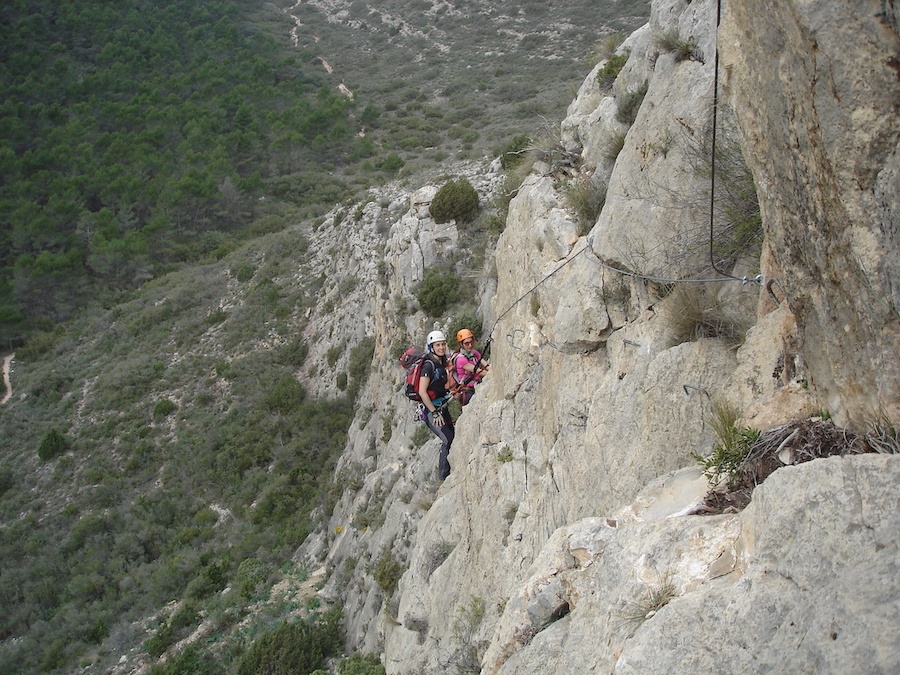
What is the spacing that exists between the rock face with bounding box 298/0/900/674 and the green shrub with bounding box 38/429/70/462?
76.3ft

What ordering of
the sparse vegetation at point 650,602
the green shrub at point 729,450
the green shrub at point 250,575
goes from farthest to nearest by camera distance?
the green shrub at point 250,575 < the green shrub at point 729,450 < the sparse vegetation at point 650,602

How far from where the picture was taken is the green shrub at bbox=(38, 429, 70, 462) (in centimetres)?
2688

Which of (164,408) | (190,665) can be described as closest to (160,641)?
(190,665)

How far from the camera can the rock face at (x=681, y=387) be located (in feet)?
8.62

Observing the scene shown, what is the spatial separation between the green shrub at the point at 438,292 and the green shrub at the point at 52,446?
19483mm

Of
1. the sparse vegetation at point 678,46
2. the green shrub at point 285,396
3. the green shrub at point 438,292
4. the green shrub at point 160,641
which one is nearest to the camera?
the sparse vegetation at point 678,46

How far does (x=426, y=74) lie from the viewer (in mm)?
56938

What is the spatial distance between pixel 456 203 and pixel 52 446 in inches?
826

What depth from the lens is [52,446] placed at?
2700 cm

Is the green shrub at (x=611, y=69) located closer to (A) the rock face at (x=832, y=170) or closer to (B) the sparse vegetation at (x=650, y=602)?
(A) the rock face at (x=832, y=170)

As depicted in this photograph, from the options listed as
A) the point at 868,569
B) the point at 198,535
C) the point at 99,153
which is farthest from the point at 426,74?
the point at 868,569

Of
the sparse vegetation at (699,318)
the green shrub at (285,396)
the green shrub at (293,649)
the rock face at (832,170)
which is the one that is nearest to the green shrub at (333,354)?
the green shrub at (285,396)

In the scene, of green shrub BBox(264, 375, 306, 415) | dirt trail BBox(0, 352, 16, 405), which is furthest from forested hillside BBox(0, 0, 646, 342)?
green shrub BBox(264, 375, 306, 415)

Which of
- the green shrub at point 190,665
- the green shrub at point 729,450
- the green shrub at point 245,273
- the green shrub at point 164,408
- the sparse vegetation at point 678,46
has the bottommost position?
the green shrub at point 164,408
